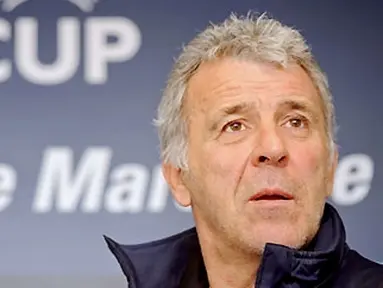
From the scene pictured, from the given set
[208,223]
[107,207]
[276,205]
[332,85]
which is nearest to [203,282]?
[208,223]

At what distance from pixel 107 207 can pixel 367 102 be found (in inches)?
22.3

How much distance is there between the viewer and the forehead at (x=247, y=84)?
1284 millimetres

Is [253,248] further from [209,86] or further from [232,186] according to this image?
[209,86]

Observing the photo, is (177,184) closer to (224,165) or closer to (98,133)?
(224,165)

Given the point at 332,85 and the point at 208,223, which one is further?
the point at 332,85

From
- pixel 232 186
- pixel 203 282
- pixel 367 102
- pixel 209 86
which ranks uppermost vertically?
pixel 367 102

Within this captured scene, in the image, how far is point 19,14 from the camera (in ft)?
6.38

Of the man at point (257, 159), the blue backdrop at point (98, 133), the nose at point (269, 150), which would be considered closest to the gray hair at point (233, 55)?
the man at point (257, 159)

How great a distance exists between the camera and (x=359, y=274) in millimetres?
1268

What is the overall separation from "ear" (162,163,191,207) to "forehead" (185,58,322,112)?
0.37ft

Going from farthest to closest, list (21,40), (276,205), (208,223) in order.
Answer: (21,40) < (208,223) < (276,205)

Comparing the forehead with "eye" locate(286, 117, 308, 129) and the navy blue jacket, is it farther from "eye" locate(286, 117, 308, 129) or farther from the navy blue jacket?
the navy blue jacket

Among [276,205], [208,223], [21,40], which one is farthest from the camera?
[21,40]

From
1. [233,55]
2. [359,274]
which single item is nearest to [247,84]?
[233,55]
